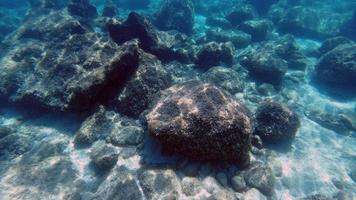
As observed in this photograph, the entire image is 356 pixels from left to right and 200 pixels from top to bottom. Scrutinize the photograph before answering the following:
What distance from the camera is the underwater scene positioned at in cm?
601

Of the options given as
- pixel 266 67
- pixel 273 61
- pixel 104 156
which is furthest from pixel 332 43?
pixel 104 156

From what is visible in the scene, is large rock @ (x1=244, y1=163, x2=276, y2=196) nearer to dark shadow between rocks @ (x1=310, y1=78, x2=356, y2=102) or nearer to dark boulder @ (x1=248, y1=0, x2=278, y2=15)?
dark shadow between rocks @ (x1=310, y1=78, x2=356, y2=102)

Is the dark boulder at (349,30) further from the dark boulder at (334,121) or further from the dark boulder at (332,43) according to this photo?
the dark boulder at (334,121)

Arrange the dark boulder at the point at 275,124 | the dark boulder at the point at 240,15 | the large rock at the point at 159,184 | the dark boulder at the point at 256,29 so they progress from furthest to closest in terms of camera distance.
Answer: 1. the dark boulder at the point at 240,15
2. the dark boulder at the point at 256,29
3. the dark boulder at the point at 275,124
4. the large rock at the point at 159,184

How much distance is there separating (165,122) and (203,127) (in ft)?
2.73

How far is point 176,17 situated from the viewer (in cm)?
1698

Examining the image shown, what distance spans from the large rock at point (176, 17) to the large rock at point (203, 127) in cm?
1139

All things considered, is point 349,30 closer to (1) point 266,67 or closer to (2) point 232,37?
(2) point 232,37

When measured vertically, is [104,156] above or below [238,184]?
above

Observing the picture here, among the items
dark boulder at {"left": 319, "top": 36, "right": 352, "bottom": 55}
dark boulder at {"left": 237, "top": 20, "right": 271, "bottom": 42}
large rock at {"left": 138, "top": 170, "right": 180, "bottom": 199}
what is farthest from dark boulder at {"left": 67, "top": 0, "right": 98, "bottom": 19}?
dark boulder at {"left": 319, "top": 36, "right": 352, "bottom": 55}

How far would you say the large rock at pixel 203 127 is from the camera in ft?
19.2

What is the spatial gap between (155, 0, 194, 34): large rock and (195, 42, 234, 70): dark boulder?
19.6 ft

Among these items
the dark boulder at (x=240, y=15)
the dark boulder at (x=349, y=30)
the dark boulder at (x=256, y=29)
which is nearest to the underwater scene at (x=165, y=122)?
the dark boulder at (x=256, y=29)

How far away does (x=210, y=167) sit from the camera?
6.34 meters
